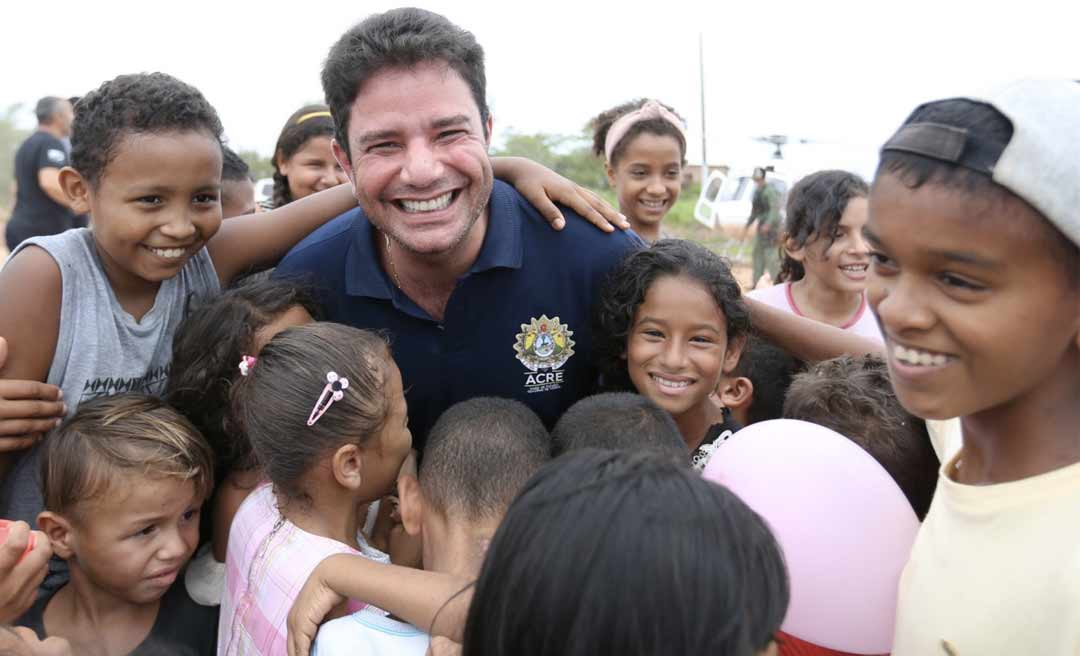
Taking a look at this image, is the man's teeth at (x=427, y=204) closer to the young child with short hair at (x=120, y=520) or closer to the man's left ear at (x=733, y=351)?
the young child with short hair at (x=120, y=520)

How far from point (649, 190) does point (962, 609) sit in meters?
3.74

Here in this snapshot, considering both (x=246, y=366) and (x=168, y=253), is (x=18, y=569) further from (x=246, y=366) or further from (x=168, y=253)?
(x=168, y=253)

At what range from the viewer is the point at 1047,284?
1.30 metres

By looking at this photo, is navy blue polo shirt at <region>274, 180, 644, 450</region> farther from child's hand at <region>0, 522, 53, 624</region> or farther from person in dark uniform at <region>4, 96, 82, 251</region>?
person in dark uniform at <region>4, 96, 82, 251</region>

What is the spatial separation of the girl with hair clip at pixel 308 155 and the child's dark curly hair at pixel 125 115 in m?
2.18

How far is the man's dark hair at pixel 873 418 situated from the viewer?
7.23 feet

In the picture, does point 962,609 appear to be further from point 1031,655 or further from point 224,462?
point 224,462

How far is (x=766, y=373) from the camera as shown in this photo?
338cm

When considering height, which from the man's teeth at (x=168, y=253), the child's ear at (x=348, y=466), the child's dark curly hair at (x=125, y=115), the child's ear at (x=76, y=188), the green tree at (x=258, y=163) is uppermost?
the child's dark curly hair at (x=125, y=115)

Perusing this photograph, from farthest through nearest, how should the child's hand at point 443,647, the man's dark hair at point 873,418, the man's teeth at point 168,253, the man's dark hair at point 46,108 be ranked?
the man's dark hair at point 46,108, the man's teeth at point 168,253, the man's dark hair at point 873,418, the child's hand at point 443,647

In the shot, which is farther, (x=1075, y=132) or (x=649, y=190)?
(x=649, y=190)

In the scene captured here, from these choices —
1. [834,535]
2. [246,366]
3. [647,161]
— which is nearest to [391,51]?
[246,366]

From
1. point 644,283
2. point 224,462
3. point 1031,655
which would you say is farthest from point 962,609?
point 224,462

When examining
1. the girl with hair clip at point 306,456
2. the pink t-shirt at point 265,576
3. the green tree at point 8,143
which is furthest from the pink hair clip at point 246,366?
the green tree at point 8,143
